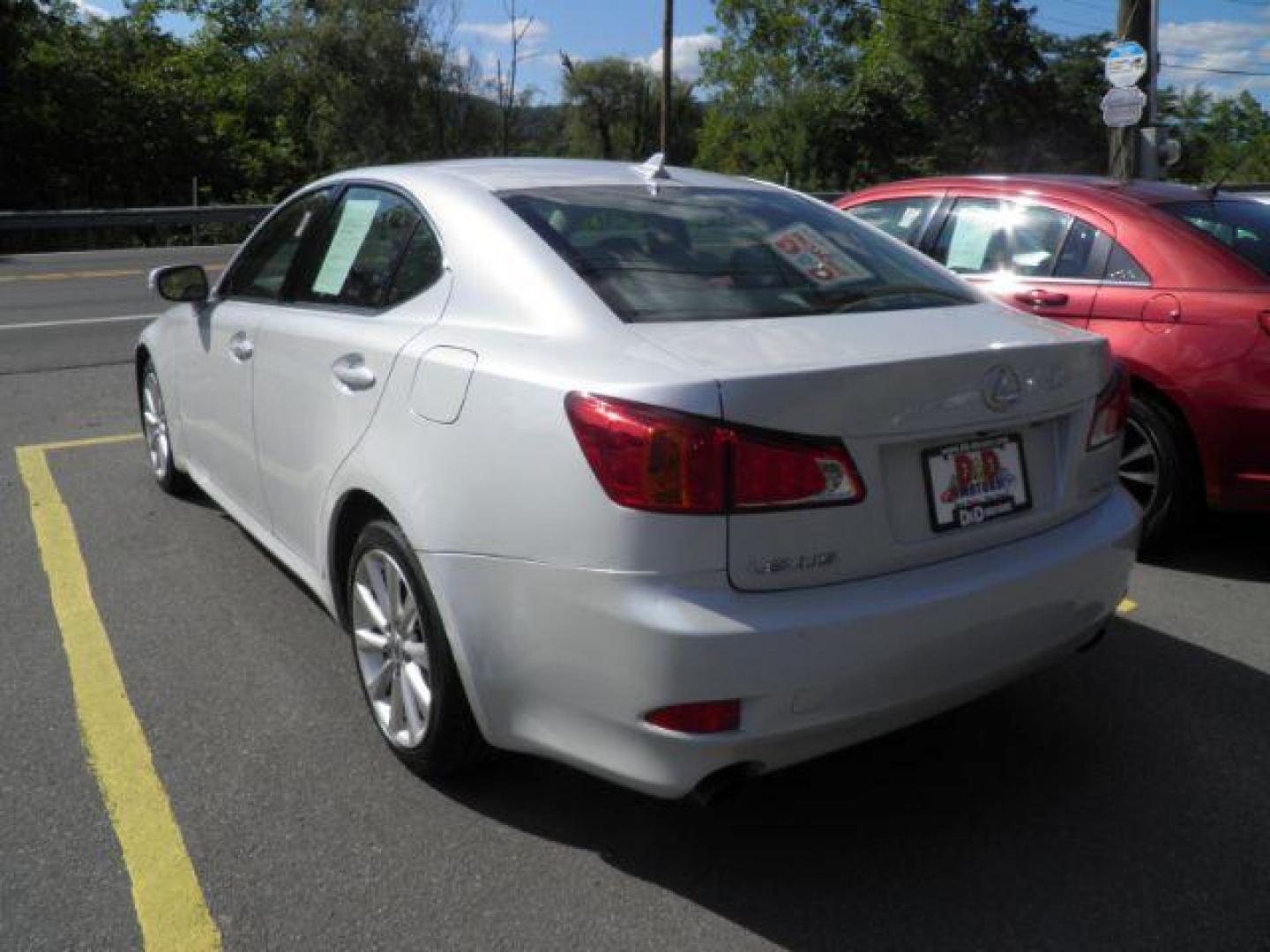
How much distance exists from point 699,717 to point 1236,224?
3.98 metres

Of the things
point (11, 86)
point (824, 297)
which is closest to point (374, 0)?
point (11, 86)

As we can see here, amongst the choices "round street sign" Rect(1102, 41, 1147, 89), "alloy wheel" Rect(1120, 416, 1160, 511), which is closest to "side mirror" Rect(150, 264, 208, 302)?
Result: "alloy wheel" Rect(1120, 416, 1160, 511)

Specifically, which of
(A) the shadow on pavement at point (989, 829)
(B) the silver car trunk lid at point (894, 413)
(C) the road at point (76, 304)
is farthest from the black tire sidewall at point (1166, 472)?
(C) the road at point (76, 304)

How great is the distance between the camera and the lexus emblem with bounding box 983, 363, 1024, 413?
250cm

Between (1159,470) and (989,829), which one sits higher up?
(1159,470)

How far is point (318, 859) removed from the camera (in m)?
2.57

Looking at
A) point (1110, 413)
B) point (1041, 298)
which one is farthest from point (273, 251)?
point (1041, 298)

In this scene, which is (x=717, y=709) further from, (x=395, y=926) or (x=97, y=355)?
(x=97, y=355)

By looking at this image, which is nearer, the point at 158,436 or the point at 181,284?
the point at 181,284

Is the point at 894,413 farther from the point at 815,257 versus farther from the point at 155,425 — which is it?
the point at 155,425

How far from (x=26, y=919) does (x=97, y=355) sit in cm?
793

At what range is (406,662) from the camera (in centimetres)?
286

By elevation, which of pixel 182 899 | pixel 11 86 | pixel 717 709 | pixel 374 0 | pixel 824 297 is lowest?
pixel 182 899

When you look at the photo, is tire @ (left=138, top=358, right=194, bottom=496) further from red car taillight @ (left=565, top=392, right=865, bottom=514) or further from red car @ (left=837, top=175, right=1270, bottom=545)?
red car @ (left=837, top=175, right=1270, bottom=545)
